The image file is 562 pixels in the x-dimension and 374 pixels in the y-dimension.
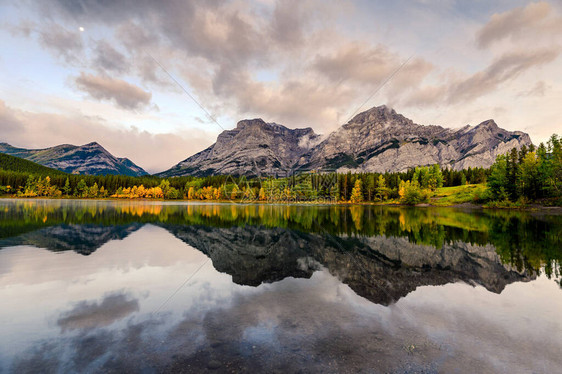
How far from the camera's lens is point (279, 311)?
11.8m

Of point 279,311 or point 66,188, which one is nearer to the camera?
point 279,311

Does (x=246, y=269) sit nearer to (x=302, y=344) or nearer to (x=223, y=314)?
(x=223, y=314)

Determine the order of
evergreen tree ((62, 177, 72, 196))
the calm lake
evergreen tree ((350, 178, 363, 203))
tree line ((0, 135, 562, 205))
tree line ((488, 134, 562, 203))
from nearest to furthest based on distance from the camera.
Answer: the calm lake
tree line ((488, 134, 562, 203))
tree line ((0, 135, 562, 205))
evergreen tree ((350, 178, 363, 203))
evergreen tree ((62, 177, 72, 196))

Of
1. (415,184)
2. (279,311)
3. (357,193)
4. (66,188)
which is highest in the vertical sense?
(415,184)

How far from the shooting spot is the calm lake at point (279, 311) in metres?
7.79

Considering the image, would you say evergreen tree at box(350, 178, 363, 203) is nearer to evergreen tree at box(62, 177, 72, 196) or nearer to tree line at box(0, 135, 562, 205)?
tree line at box(0, 135, 562, 205)

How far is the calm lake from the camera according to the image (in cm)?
779

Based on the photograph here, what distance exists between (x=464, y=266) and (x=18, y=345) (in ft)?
83.4

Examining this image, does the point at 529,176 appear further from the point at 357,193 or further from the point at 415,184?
the point at 357,193

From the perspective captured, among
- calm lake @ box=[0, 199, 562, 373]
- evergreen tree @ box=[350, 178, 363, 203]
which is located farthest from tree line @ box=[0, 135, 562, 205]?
calm lake @ box=[0, 199, 562, 373]

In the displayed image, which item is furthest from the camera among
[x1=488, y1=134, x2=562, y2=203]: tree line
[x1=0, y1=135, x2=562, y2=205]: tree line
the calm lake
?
[x1=0, y1=135, x2=562, y2=205]: tree line

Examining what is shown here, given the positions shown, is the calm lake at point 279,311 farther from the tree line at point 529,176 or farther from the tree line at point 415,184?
the tree line at point 415,184

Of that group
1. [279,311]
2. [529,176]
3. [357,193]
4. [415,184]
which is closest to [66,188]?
[357,193]

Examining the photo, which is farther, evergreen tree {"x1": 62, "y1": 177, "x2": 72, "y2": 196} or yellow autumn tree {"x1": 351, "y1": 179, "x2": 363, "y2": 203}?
evergreen tree {"x1": 62, "y1": 177, "x2": 72, "y2": 196}
